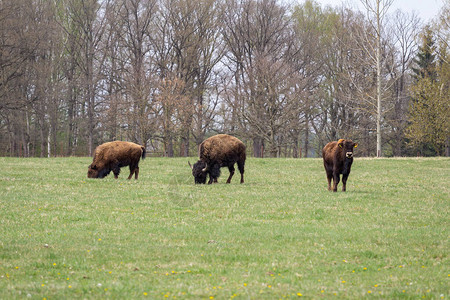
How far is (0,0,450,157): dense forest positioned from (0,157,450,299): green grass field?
29.9m

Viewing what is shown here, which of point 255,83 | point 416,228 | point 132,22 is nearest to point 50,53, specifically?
point 132,22

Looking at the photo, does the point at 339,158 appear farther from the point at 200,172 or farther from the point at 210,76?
the point at 210,76

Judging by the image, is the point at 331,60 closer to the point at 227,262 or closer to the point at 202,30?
the point at 202,30

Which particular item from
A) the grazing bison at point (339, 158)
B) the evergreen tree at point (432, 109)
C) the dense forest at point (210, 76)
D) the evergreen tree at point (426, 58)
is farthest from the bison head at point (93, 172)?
the evergreen tree at point (426, 58)

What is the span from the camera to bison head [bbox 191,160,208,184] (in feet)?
72.8

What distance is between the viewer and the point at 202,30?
5578 cm

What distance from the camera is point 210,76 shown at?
60.6m

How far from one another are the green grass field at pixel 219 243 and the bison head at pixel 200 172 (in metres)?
2.51

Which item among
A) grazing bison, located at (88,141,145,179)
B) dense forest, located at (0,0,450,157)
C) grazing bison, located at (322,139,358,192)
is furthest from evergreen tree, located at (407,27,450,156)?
grazing bison, located at (88,141,145,179)

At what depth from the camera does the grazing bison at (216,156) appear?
22.3 m

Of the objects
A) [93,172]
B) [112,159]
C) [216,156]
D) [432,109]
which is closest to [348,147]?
[216,156]

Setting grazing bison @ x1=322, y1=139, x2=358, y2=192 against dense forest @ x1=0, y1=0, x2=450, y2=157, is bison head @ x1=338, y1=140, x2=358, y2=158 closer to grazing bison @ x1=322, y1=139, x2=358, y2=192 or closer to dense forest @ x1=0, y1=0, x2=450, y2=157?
grazing bison @ x1=322, y1=139, x2=358, y2=192

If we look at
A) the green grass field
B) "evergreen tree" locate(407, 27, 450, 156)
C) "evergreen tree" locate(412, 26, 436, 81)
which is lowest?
the green grass field

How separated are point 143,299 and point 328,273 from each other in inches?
123
